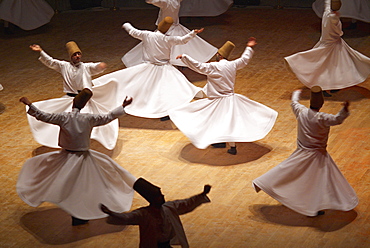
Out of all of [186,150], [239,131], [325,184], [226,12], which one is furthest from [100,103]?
[226,12]

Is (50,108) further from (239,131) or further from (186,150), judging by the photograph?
(239,131)

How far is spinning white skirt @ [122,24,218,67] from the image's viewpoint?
10.1 metres

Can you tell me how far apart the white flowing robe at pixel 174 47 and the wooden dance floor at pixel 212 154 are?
0.44 meters

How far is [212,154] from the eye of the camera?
8039 mm

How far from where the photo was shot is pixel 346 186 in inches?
254

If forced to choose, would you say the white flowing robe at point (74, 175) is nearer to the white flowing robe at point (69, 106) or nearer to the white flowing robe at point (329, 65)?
the white flowing robe at point (69, 106)

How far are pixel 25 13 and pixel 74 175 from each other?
7.20 metres

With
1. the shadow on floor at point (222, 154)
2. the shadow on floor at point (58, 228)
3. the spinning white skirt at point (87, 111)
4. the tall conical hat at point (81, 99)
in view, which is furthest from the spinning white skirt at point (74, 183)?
the shadow on floor at point (222, 154)

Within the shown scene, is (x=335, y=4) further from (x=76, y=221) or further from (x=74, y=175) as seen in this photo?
(x=76, y=221)

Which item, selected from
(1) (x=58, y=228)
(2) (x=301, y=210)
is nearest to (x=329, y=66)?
(2) (x=301, y=210)

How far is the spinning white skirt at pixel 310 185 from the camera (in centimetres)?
637

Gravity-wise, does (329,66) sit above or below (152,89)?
above

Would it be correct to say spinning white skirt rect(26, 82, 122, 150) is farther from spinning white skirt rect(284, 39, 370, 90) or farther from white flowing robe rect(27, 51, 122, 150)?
spinning white skirt rect(284, 39, 370, 90)

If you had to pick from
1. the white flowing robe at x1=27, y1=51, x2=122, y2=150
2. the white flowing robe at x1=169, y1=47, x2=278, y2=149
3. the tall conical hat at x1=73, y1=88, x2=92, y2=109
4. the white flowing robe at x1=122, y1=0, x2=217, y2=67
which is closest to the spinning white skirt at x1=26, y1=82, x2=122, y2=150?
the white flowing robe at x1=27, y1=51, x2=122, y2=150
